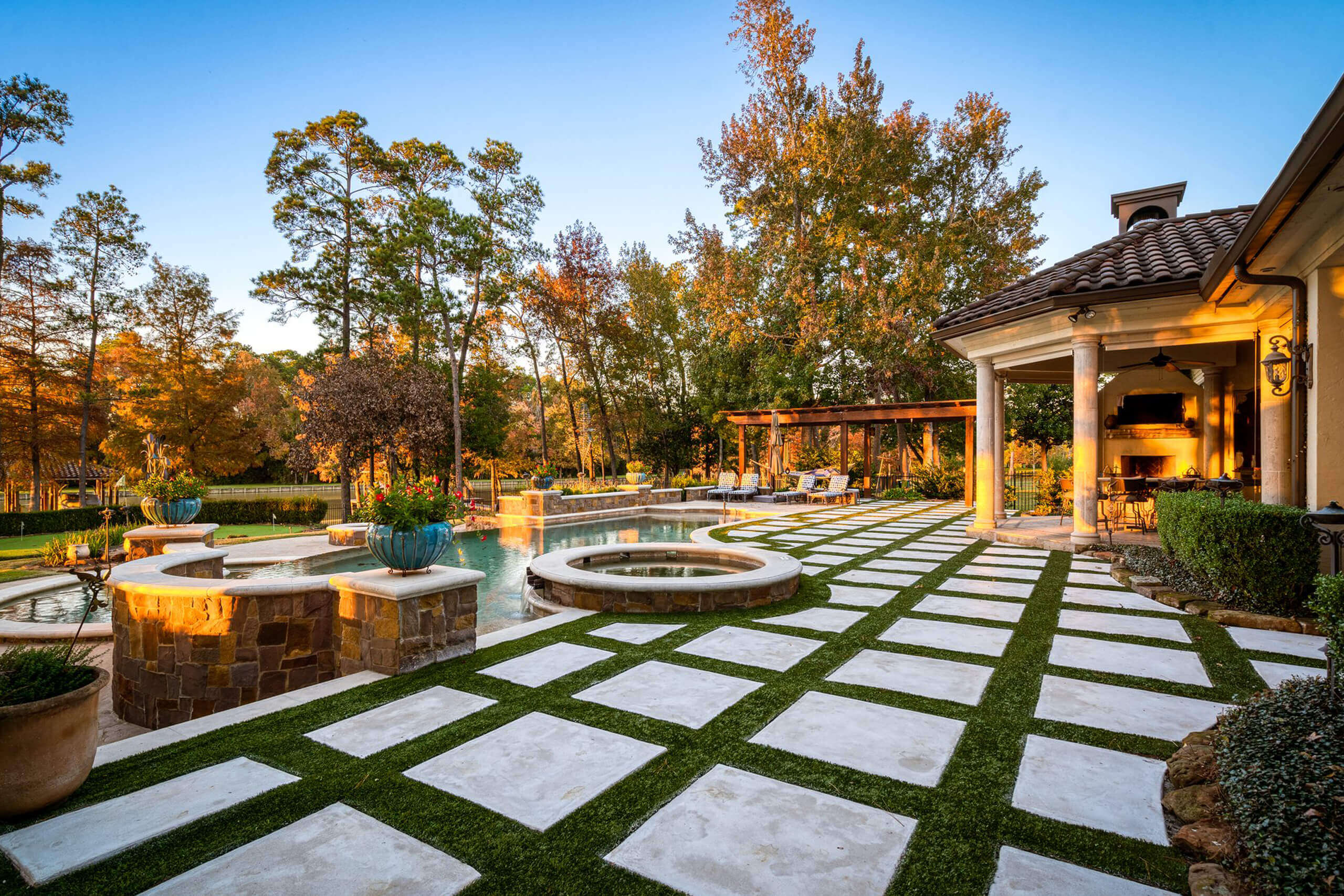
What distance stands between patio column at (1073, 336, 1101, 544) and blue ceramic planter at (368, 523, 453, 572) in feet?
26.7

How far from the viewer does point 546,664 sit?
12.6 feet

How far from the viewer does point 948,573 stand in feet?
21.9

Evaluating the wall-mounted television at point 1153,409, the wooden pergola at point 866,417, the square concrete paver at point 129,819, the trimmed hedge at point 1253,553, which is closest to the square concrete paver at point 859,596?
the trimmed hedge at point 1253,553

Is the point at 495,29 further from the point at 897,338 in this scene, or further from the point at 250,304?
the point at 897,338

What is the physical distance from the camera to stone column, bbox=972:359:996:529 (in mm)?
9656

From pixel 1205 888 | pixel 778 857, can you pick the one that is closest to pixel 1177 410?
pixel 1205 888

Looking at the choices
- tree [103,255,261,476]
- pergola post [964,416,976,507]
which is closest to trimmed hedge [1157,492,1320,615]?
pergola post [964,416,976,507]

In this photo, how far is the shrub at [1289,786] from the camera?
57.8 inches

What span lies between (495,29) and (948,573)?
10996mm

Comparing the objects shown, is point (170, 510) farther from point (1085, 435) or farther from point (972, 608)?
point (1085, 435)

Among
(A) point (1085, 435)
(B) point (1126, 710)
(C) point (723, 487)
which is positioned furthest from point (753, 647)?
(C) point (723, 487)

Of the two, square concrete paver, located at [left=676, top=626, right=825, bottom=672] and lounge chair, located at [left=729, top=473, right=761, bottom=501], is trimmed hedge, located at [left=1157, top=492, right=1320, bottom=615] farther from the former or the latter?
lounge chair, located at [left=729, top=473, right=761, bottom=501]

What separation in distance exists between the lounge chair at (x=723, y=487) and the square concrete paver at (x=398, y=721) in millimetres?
13999

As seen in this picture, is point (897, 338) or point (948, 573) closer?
point (948, 573)
